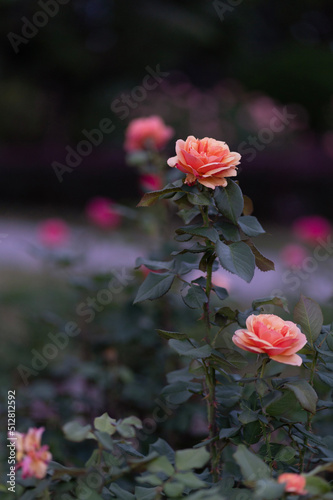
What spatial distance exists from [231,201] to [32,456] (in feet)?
1.43

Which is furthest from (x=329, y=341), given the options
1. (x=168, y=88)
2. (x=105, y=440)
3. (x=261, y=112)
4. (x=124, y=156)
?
(x=168, y=88)

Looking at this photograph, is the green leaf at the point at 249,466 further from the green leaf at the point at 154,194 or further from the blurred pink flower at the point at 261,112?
the blurred pink flower at the point at 261,112

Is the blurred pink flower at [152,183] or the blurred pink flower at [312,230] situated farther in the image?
the blurred pink flower at [312,230]

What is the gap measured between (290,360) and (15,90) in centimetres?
1003

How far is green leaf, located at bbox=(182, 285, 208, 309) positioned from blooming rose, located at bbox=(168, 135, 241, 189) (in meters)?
0.17

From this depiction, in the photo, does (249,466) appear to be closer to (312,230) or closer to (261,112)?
(312,230)

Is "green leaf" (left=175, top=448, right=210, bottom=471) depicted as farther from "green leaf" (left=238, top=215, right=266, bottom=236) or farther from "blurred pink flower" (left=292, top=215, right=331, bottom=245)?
"blurred pink flower" (left=292, top=215, right=331, bottom=245)

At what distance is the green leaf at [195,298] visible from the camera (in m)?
0.90

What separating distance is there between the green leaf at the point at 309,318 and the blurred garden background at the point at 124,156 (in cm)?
71

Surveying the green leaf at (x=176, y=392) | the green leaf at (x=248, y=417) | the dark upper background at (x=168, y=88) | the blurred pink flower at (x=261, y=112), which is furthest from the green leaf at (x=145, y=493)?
the blurred pink flower at (x=261, y=112)

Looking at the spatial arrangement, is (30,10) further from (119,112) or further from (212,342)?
(212,342)

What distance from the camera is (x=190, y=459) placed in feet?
2.40

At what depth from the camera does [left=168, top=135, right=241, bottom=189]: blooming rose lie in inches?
33.3

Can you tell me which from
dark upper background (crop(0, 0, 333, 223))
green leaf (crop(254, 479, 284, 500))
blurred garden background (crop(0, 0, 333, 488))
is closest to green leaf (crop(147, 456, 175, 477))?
green leaf (crop(254, 479, 284, 500))
